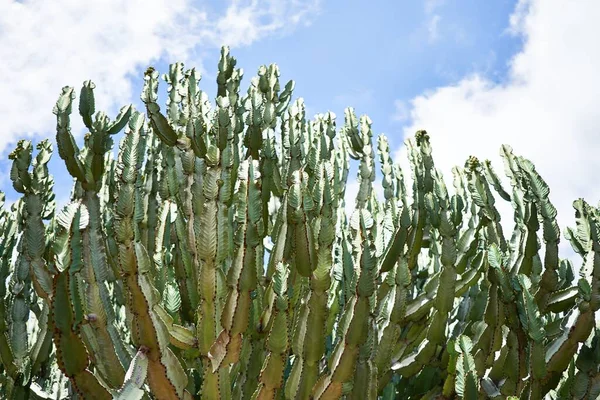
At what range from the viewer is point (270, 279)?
9.38 feet

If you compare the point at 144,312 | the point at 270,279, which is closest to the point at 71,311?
the point at 144,312

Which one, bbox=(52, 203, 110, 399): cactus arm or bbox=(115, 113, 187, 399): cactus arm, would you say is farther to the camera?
bbox=(115, 113, 187, 399): cactus arm

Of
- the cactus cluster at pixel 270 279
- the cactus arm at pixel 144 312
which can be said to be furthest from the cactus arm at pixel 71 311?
the cactus arm at pixel 144 312

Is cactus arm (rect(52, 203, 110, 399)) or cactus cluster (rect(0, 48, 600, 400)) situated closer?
cactus arm (rect(52, 203, 110, 399))

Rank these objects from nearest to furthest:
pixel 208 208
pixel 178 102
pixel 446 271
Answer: pixel 208 208
pixel 446 271
pixel 178 102

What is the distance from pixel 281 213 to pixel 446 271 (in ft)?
2.76

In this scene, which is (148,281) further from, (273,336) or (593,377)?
(593,377)

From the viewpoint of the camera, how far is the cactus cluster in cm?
212

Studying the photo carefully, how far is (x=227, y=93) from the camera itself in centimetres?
393

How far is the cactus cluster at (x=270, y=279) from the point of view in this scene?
6.95 feet

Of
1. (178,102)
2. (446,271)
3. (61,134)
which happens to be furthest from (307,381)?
(178,102)

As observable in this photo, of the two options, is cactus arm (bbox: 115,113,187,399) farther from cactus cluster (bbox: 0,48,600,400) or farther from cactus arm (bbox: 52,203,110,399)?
cactus arm (bbox: 52,203,110,399)

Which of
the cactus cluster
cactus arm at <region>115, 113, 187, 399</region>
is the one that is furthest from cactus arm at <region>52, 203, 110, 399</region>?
cactus arm at <region>115, 113, 187, 399</region>

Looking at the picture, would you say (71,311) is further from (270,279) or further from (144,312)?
(270,279)
